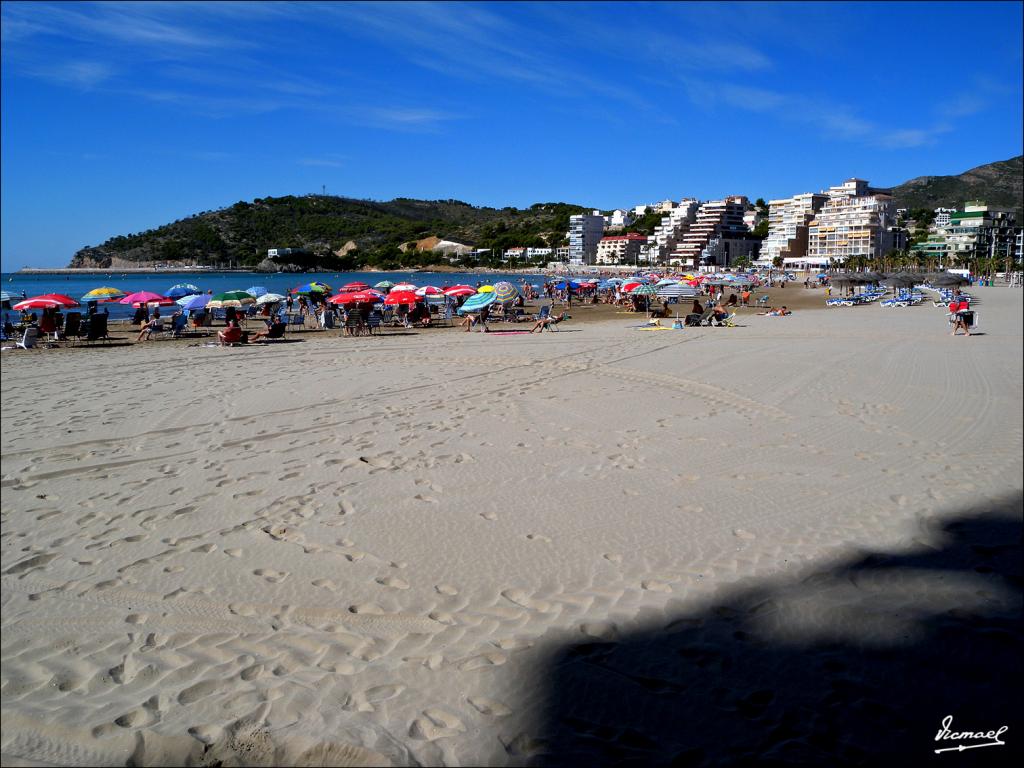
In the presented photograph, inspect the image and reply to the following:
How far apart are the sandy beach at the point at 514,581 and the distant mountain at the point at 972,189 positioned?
173436 millimetres

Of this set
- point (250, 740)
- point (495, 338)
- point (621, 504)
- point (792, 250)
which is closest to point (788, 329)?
point (495, 338)

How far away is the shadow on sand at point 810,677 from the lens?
238 cm

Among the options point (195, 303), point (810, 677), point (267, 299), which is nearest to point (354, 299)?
point (195, 303)

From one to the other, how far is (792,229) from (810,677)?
424 feet

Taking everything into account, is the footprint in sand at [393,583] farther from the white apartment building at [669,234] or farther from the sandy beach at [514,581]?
the white apartment building at [669,234]

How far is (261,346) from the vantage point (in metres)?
15.7

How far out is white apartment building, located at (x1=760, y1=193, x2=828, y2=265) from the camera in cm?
11775

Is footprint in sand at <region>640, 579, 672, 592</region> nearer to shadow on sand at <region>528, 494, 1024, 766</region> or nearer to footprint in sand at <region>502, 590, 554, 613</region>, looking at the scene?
shadow on sand at <region>528, 494, 1024, 766</region>

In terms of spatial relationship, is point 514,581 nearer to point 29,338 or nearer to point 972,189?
point 29,338

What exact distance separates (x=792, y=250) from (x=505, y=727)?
12617 cm

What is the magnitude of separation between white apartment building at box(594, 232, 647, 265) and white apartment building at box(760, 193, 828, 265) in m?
23.6

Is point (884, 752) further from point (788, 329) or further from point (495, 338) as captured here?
point (788, 329)

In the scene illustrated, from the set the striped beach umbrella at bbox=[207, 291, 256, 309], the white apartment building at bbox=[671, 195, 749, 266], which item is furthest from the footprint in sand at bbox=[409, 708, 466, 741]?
the white apartment building at bbox=[671, 195, 749, 266]

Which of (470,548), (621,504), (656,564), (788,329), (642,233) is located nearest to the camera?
(656,564)
